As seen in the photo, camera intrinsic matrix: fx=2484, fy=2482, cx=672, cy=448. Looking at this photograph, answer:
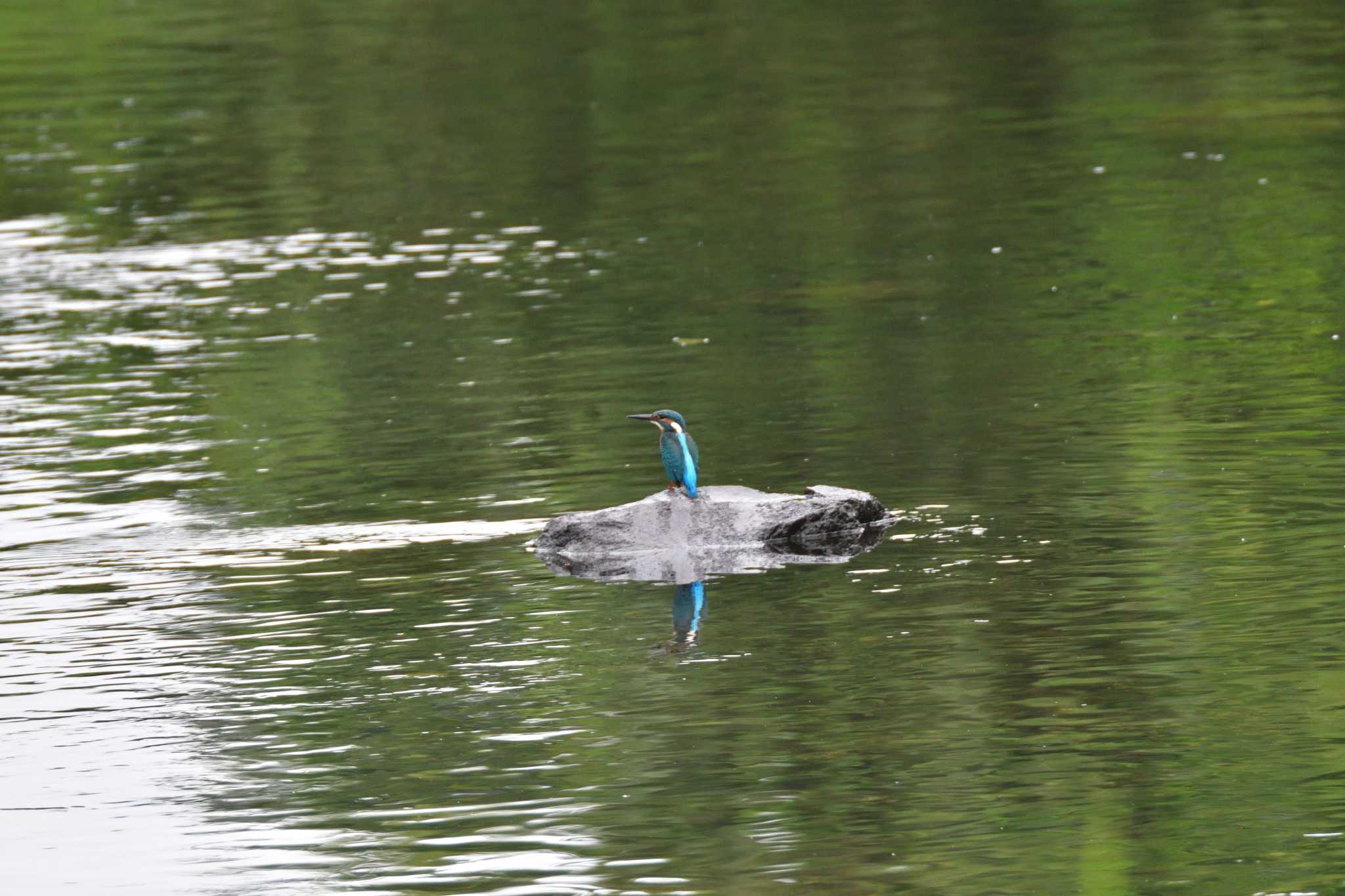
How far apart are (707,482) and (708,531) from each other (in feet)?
5.17

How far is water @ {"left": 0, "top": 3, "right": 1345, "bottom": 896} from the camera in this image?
38.3 ft

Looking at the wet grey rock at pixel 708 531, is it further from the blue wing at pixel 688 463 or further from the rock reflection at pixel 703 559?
the blue wing at pixel 688 463

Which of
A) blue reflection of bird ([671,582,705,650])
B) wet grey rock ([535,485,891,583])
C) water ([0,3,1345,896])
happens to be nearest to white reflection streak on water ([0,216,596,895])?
water ([0,3,1345,896])

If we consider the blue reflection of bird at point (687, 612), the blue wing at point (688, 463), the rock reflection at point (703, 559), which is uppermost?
the blue wing at point (688, 463)

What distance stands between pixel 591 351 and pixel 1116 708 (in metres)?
12.2

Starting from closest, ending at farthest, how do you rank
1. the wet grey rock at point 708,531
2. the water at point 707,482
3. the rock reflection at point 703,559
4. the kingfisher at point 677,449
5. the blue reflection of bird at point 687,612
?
the water at point 707,482 < the blue reflection of bird at point 687,612 < the kingfisher at point 677,449 < the rock reflection at point 703,559 < the wet grey rock at point 708,531

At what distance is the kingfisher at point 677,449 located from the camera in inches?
632

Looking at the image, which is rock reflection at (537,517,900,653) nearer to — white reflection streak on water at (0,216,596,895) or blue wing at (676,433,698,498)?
blue wing at (676,433,698,498)

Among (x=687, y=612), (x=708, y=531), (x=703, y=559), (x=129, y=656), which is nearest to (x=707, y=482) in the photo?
(x=708, y=531)

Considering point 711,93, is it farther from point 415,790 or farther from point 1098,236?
point 415,790

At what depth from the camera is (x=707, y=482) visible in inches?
717

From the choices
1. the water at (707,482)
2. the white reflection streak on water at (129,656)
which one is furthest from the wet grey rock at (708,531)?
the white reflection streak on water at (129,656)

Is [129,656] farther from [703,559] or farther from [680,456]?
[703,559]

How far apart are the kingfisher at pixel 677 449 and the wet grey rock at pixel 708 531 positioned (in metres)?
0.23
